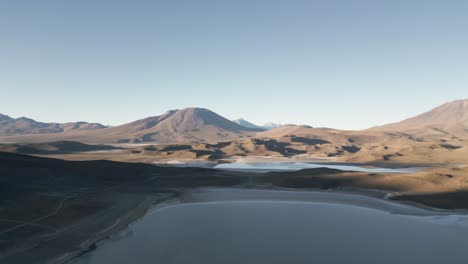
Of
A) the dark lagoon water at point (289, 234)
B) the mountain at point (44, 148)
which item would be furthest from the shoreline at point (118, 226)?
the mountain at point (44, 148)

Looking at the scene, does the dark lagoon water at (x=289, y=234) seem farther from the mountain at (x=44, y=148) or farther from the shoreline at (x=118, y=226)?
the mountain at (x=44, y=148)

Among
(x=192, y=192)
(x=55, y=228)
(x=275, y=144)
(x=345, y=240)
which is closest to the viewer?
(x=345, y=240)

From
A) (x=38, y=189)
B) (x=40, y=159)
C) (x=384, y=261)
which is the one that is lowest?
(x=384, y=261)

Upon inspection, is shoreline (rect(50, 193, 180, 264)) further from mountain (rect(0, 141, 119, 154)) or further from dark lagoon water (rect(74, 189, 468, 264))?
mountain (rect(0, 141, 119, 154))

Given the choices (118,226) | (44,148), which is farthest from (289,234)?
(44,148)

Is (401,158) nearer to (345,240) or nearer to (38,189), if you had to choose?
(345,240)

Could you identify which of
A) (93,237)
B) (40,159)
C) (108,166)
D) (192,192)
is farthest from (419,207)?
(40,159)

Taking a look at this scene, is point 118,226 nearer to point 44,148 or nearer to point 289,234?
point 289,234

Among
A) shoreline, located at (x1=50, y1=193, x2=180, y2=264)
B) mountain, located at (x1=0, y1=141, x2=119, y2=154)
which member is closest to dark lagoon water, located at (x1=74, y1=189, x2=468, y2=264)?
shoreline, located at (x1=50, y1=193, x2=180, y2=264)
